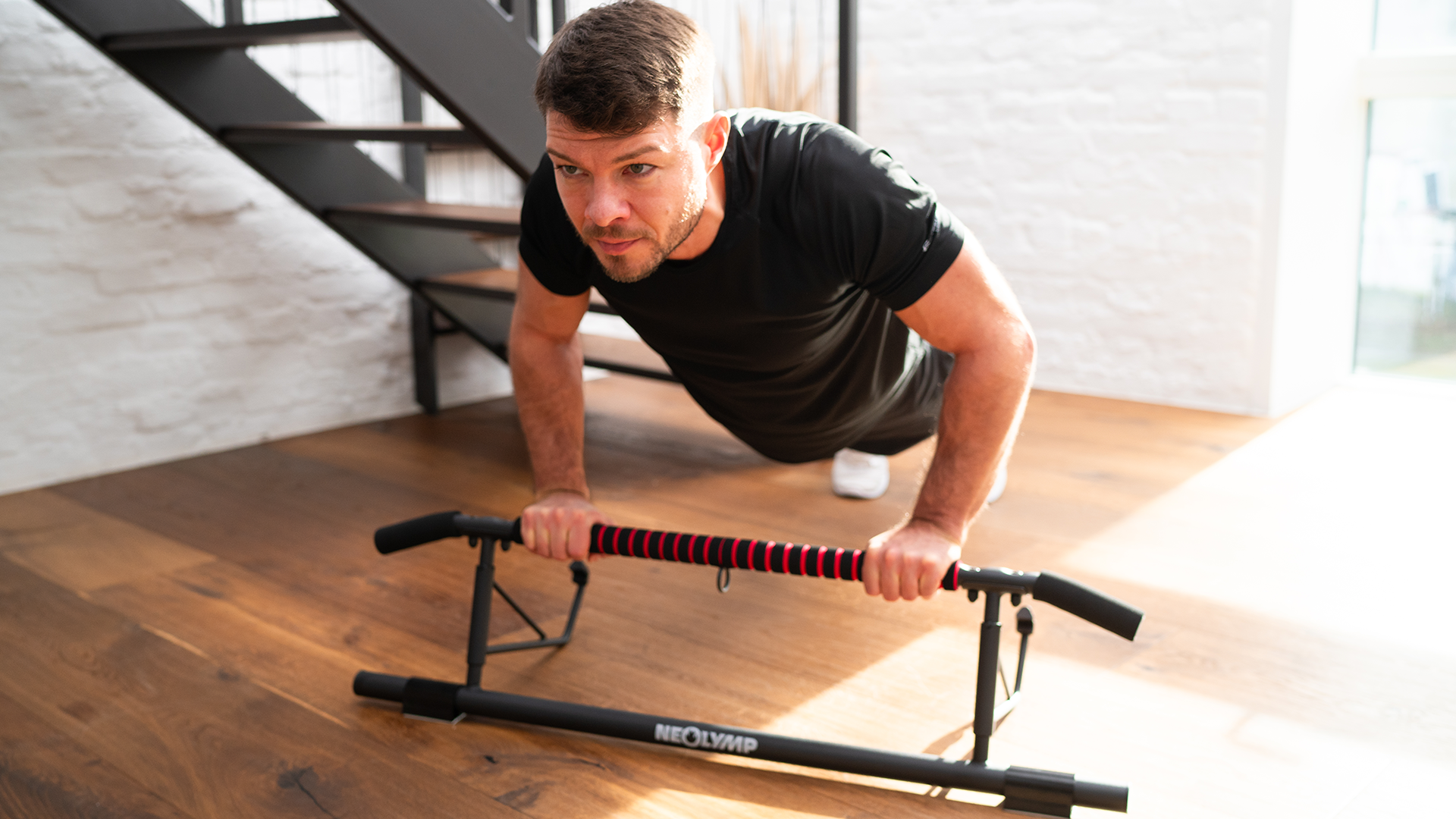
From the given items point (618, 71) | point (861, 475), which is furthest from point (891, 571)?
point (861, 475)

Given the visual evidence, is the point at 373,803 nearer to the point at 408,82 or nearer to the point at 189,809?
the point at 189,809

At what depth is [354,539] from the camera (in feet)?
7.82

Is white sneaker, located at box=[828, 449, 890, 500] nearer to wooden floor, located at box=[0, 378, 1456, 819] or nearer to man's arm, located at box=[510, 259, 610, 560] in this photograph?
wooden floor, located at box=[0, 378, 1456, 819]

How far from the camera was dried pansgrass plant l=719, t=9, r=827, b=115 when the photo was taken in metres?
3.63

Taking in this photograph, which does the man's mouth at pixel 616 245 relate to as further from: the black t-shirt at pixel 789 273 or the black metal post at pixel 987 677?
the black metal post at pixel 987 677

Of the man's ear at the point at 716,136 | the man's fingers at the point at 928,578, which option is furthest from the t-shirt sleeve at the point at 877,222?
the man's fingers at the point at 928,578

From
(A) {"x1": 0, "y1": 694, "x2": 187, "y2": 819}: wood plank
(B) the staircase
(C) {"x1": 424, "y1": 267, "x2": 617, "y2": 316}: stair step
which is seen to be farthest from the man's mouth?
(C) {"x1": 424, "y1": 267, "x2": 617, "y2": 316}: stair step

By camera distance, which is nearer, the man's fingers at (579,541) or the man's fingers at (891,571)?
the man's fingers at (891,571)

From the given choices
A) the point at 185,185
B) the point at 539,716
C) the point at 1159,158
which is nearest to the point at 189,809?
the point at 539,716

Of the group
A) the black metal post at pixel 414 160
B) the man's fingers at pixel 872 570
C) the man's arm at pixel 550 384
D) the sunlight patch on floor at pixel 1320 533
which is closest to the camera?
the man's fingers at pixel 872 570

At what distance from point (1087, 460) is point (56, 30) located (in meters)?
2.66

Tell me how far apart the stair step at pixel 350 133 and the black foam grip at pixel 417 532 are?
791 millimetres

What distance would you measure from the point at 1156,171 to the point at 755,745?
7.77 feet

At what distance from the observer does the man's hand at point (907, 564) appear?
133cm
